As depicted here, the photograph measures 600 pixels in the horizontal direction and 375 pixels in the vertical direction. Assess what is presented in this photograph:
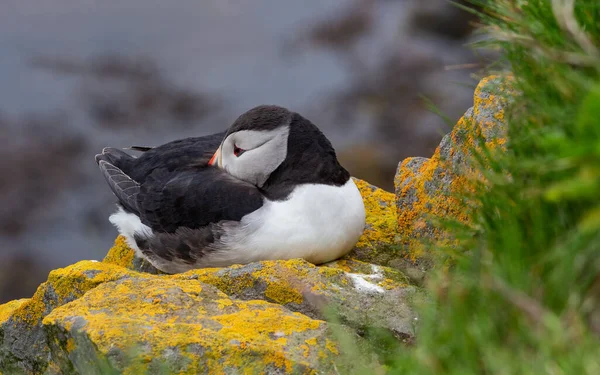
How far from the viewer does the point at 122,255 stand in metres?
5.94

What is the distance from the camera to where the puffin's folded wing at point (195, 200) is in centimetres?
479

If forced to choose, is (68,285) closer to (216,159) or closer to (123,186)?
(216,159)

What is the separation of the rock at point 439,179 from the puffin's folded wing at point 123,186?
1.79m

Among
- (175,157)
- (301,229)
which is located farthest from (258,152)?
(175,157)

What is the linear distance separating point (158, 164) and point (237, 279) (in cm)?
176

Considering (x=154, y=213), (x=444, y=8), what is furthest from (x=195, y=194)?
(x=444, y=8)

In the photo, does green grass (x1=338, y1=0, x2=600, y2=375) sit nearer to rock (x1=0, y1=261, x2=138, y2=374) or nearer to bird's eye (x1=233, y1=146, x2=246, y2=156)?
rock (x1=0, y1=261, x2=138, y2=374)

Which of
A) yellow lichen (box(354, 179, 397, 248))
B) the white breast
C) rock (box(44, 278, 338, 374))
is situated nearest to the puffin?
the white breast

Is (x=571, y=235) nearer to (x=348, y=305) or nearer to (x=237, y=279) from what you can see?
(x=348, y=305)

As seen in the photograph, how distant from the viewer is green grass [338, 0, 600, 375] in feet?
5.91

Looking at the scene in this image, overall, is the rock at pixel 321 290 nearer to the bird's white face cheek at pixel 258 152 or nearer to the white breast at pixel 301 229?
the white breast at pixel 301 229

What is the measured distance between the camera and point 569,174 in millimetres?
→ 2111

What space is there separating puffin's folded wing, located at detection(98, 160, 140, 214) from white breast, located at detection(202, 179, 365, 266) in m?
1.00

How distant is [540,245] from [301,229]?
8.04ft
